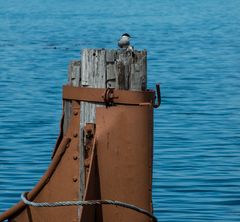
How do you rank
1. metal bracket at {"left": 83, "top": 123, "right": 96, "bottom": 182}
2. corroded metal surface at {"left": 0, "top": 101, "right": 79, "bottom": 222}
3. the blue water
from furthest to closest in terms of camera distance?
the blue water, corroded metal surface at {"left": 0, "top": 101, "right": 79, "bottom": 222}, metal bracket at {"left": 83, "top": 123, "right": 96, "bottom": 182}

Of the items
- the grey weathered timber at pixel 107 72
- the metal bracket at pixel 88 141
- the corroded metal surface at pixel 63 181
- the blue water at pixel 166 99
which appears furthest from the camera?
the blue water at pixel 166 99

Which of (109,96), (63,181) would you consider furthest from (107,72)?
(63,181)

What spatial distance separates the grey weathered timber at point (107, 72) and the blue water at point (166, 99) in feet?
18.1

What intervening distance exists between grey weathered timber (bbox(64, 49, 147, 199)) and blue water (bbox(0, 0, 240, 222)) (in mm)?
5523

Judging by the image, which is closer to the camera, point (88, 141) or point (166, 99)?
point (88, 141)

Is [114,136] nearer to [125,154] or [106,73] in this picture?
[125,154]

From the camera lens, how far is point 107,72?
7.55 meters

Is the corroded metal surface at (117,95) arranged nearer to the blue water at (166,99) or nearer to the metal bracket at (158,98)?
the metal bracket at (158,98)

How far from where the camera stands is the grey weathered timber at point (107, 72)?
7.51 meters

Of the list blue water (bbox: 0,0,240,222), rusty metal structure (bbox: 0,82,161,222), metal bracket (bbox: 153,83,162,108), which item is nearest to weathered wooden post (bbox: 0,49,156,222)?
rusty metal structure (bbox: 0,82,161,222)

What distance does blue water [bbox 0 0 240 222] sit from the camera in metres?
15.1

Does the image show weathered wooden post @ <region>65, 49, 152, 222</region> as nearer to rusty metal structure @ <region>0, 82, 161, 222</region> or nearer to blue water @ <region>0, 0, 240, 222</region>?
rusty metal structure @ <region>0, 82, 161, 222</region>

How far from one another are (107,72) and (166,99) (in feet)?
63.4

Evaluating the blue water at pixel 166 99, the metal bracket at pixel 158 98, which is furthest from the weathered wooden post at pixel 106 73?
the blue water at pixel 166 99
